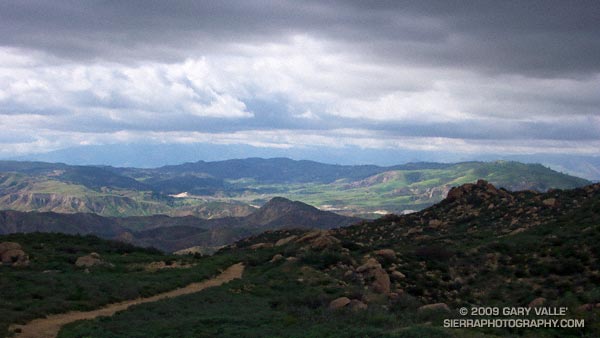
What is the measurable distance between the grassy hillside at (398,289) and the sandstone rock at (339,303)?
0.89ft

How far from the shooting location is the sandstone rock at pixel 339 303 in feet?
100

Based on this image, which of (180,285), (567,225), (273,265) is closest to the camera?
(180,285)

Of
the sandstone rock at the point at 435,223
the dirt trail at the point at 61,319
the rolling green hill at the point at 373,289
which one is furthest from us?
the sandstone rock at the point at 435,223

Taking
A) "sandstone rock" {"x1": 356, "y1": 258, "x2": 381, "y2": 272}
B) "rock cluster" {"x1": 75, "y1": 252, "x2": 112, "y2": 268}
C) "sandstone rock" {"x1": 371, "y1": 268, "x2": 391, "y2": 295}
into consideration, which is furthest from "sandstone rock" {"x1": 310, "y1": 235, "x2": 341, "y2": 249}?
"rock cluster" {"x1": 75, "y1": 252, "x2": 112, "y2": 268}

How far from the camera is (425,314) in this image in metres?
27.1

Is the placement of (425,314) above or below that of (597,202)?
below

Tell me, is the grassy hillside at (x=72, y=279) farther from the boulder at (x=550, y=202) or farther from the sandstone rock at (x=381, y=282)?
the boulder at (x=550, y=202)

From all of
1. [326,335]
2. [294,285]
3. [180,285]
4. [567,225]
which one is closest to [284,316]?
[326,335]

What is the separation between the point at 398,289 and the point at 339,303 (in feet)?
31.3

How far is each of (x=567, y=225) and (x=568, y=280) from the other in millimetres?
20086

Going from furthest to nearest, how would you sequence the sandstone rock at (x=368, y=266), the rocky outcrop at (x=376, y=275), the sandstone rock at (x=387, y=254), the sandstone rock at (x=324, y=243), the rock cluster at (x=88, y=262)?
the sandstone rock at (x=324, y=243)
the rock cluster at (x=88, y=262)
the sandstone rock at (x=387, y=254)
the sandstone rock at (x=368, y=266)
the rocky outcrop at (x=376, y=275)

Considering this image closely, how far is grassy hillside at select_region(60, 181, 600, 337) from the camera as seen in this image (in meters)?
24.5

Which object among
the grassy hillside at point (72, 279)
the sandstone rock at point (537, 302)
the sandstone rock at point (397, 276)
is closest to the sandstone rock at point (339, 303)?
the sandstone rock at point (397, 276)

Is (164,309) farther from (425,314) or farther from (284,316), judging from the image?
(425,314)
